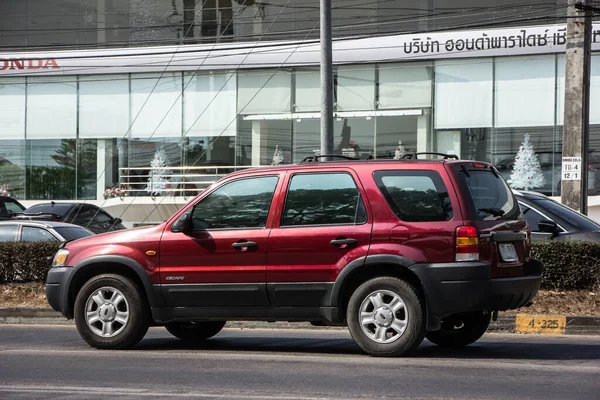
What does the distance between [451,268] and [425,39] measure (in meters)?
23.3

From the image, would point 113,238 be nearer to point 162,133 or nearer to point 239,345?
point 239,345

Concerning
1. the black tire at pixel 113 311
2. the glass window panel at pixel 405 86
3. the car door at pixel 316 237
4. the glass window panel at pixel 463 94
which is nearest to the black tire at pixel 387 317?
the car door at pixel 316 237

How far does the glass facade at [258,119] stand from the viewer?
100 ft

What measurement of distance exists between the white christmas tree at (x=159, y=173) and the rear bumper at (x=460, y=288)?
1007 inches

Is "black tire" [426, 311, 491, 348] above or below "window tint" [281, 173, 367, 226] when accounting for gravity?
below

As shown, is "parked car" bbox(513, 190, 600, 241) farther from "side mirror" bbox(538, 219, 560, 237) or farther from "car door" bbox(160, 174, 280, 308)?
"car door" bbox(160, 174, 280, 308)

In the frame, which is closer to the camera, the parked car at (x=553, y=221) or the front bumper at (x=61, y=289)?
the front bumper at (x=61, y=289)

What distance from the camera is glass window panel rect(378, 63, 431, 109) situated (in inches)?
1247

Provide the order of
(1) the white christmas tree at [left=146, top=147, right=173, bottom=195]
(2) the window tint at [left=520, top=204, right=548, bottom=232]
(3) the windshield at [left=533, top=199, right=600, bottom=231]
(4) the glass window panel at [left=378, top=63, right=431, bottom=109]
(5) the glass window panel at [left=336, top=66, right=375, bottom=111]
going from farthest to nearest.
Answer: (1) the white christmas tree at [left=146, top=147, right=173, bottom=195], (5) the glass window panel at [left=336, top=66, right=375, bottom=111], (4) the glass window panel at [left=378, top=63, right=431, bottom=109], (3) the windshield at [left=533, top=199, right=600, bottom=231], (2) the window tint at [left=520, top=204, right=548, bottom=232]

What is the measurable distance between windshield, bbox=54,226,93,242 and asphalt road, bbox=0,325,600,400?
19.7 feet

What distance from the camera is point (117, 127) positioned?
117 feet

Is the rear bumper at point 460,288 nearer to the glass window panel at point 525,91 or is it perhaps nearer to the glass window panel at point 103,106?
the glass window panel at point 525,91

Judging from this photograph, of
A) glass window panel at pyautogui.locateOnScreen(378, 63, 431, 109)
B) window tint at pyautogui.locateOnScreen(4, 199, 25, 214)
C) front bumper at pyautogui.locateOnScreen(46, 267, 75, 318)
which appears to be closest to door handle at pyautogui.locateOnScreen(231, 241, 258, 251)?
front bumper at pyautogui.locateOnScreen(46, 267, 75, 318)

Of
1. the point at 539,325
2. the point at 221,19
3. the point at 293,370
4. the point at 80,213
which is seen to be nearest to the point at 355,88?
the point at 221,19
